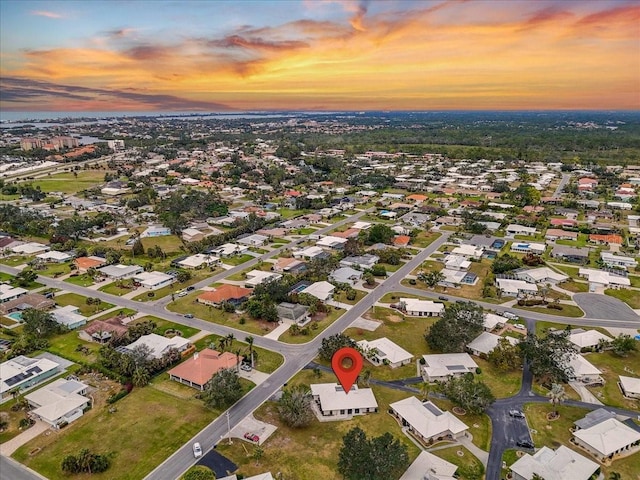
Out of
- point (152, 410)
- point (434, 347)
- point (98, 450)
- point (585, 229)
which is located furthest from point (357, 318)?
point (585, 229)

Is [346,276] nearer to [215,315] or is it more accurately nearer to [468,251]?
[215,315]

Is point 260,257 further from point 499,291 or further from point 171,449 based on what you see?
point 171,449

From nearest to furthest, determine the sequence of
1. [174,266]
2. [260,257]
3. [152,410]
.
Answer: [152,410] → [174,266] → [260,257]

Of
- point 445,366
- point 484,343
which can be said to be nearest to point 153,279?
point 445,366

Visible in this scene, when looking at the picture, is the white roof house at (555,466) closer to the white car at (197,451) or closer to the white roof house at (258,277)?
the white car at (197,451)

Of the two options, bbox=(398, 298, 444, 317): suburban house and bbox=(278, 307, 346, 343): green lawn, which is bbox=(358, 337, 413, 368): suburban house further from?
bbox=(398, 298, 444, 317): suburban house
